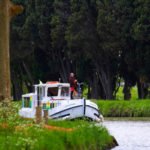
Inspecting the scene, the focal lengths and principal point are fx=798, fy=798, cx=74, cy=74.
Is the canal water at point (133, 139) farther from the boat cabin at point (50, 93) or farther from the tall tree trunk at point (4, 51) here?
the boat cabin at point (50, 93)

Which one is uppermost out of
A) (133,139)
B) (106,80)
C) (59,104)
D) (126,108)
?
(106,80)

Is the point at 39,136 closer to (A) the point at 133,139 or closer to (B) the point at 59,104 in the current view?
(A) the point at 133,139

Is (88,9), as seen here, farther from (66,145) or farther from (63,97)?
(66,145)

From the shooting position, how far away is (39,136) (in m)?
18.8

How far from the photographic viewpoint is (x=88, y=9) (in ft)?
223

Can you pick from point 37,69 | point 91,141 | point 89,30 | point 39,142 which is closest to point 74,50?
point 89,30

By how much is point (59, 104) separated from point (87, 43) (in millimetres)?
25835

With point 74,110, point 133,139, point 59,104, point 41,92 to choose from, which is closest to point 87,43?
point 41,92

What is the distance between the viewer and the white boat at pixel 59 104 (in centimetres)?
4003

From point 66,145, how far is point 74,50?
4895 cm

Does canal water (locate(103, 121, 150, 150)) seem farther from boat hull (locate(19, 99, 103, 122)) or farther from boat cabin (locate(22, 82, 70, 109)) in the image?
boat cabin (locate(22, 82, 70, 109))

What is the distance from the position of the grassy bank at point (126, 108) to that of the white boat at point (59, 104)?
11.8 metres

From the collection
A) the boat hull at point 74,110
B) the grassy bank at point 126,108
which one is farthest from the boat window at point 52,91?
the grassy bank at point 126,108

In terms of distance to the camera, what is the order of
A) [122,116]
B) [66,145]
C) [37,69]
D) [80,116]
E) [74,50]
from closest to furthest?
[66,145], [80,116], [122,116], [74,50], [37,69]
